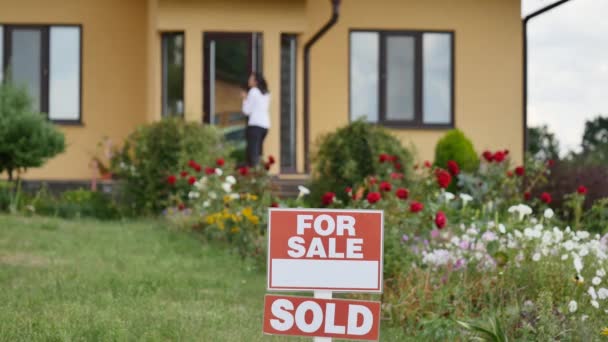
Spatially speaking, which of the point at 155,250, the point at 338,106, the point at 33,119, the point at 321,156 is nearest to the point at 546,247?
the point at 155,250

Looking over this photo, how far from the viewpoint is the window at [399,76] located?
1908cm

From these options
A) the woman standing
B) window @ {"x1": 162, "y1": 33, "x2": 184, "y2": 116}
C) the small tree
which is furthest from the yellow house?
the small tree

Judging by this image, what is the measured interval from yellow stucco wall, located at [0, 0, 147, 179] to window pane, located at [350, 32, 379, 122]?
3560mm

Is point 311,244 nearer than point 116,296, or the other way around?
point 311,244

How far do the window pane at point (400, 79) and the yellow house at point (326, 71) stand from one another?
0.02 meters

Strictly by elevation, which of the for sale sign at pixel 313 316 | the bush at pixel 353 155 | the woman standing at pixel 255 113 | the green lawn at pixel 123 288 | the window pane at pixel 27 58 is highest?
the window pane at pixel 27 58

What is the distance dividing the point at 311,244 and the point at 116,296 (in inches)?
127

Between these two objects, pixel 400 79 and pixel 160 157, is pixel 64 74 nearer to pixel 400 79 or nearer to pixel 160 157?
pixel 160 157

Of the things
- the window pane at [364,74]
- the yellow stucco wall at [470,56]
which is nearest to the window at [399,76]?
the window pane at [364,74]

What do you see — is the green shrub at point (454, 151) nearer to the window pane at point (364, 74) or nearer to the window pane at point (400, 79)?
the window pane at point (400, 79)

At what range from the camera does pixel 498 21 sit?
1920 centimetres

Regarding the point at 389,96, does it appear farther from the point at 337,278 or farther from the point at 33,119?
the point at 337,278

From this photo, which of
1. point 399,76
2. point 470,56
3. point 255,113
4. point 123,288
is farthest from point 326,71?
point 123,288

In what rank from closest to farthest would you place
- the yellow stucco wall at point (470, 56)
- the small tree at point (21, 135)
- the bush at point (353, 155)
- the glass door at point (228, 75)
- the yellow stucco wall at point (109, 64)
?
1. the bush at point (353, 155)
2. the small tree at point (21, 135)
3. the glass door at point (228, 75)
4. the yellow stucco wall at point (109, 64)
5. the yellow stucco wall at point (470, 56)
